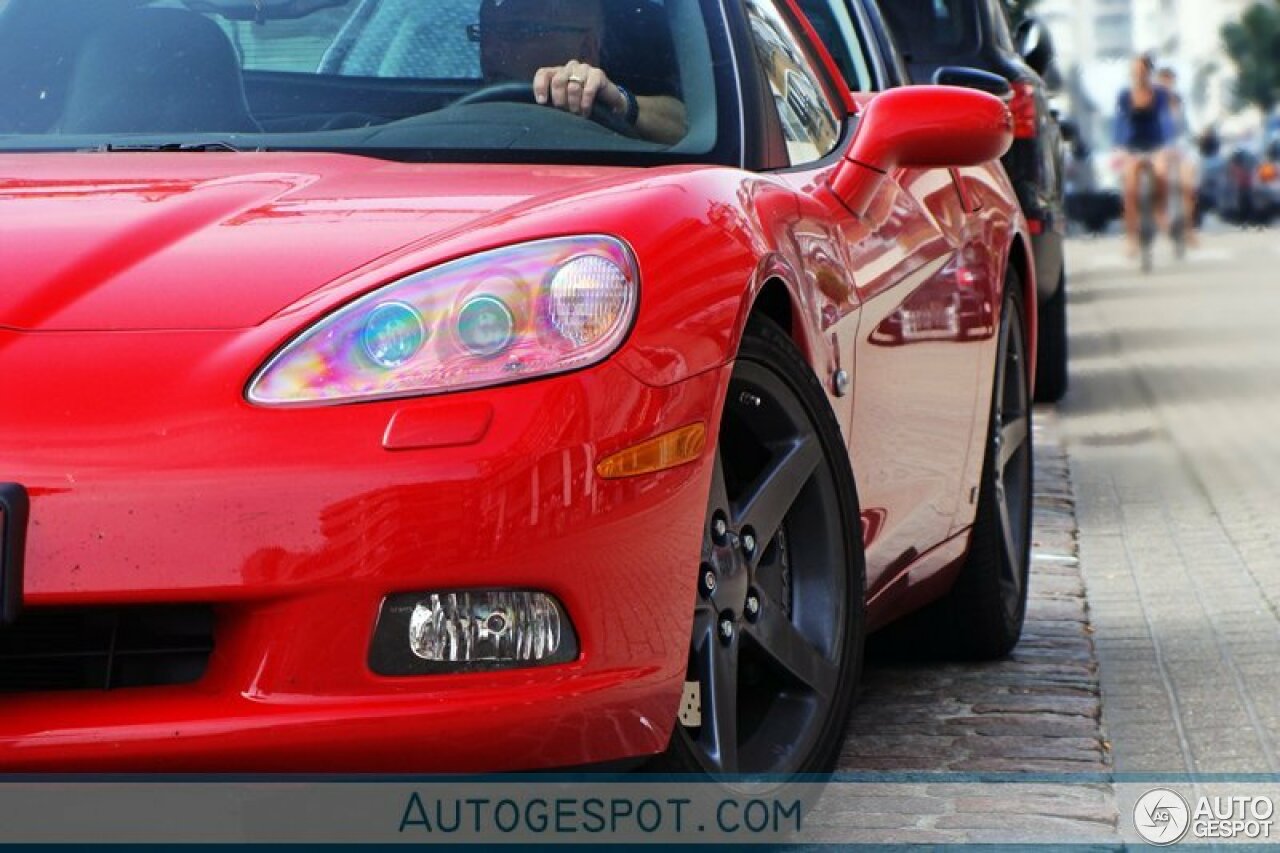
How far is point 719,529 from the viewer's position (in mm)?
3330

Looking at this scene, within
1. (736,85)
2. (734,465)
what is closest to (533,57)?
(736,85)

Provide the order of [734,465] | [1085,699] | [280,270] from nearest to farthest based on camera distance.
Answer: [280,270] → [734,465] → [1085,699]

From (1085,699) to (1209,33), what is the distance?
123937 mm

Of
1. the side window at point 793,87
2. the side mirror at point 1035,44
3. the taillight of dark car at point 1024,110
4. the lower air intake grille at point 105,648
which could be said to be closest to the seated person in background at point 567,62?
the side window at point 793,87

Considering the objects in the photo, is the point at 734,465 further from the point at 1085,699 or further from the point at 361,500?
the point at 1085,699

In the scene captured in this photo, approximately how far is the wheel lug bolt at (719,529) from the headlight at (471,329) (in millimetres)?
379

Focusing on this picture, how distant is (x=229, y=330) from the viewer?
2965 millimetres

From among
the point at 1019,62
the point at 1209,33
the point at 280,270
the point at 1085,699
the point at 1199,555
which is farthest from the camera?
the point at 1209,33

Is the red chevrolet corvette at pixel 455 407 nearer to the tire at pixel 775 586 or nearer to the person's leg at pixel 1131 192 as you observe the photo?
the tire at pixel 775 586

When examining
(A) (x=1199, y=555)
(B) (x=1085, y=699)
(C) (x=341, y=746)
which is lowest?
(A) (x=1199, y=555)

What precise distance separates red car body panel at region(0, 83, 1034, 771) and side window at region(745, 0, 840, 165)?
869 millimetres

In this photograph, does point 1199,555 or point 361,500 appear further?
point 1199,555

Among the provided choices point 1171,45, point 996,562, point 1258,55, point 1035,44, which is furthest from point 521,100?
point 1171,45

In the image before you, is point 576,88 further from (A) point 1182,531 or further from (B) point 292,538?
(A) point 1182,531
